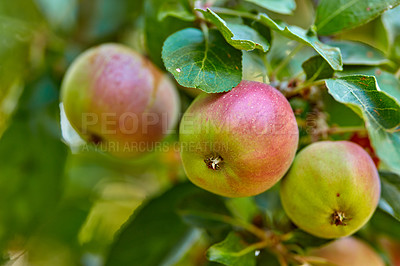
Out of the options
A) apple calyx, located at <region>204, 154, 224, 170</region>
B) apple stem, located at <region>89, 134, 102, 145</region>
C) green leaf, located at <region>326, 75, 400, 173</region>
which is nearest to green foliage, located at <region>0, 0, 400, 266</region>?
green leaf, located at <region>326, 75, 400, 173</region>

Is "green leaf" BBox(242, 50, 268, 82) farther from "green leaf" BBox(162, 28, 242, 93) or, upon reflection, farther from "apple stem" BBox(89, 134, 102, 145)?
"apple stem" BBox(89, 134, 102, 145)

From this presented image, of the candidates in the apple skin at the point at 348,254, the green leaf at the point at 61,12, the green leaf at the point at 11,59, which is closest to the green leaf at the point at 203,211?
the apple skin at the point at 348,254

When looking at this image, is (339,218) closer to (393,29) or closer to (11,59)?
(393,29)

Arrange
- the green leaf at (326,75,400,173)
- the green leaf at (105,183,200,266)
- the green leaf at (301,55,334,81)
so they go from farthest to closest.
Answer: the green leaf at (105,183,200,266)
the green leaf at (301,55,334,81)
the green leaf at (326,75,400,173)

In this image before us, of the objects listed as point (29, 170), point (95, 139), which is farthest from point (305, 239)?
point (29, 170)

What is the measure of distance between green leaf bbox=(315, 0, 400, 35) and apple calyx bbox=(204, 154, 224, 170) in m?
0.36

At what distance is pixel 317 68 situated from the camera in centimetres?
83

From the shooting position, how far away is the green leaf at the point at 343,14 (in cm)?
85

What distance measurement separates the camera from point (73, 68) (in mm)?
1060

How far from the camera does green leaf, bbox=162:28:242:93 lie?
0.74 meters

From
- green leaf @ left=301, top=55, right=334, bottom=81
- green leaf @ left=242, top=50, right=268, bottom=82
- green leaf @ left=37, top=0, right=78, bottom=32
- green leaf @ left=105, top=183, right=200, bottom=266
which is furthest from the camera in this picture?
green leaf @ left=37, top=0, right=78, bottom=32

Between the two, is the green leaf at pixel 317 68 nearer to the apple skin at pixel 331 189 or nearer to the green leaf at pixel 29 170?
the apple skin at pixel 331 189

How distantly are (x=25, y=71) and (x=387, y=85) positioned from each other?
1.04m

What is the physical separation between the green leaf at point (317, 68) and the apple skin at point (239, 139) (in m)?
0.11
